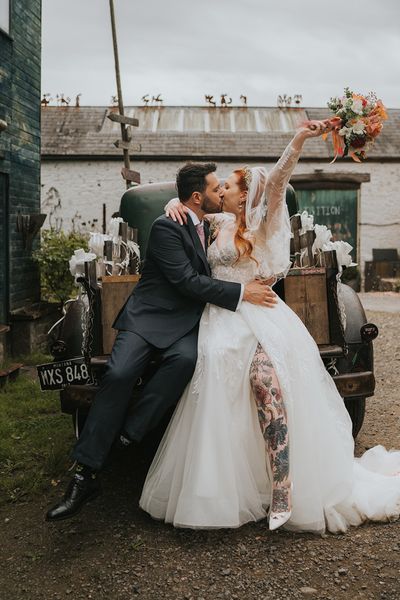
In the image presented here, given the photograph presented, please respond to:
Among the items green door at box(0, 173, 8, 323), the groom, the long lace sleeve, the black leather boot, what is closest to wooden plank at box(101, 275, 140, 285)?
the groom

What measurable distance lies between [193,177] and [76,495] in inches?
80.4

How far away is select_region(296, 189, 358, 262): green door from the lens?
58.6 ft

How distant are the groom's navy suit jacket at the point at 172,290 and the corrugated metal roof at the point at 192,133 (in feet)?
48.8

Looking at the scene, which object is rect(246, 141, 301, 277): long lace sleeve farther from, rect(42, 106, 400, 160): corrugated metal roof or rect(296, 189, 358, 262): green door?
rect(42, 106, 400, 160): corrugated metal roof

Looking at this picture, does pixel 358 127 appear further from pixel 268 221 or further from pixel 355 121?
pixel 268 221

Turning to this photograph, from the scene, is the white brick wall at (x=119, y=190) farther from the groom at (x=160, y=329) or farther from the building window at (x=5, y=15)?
the groom at (x=160, y=329)

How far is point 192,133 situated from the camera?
19.7 m

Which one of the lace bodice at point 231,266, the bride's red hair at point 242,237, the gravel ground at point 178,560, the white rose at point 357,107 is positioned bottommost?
the gravel ground at point 178,560

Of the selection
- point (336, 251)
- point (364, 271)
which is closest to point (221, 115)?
point (364, 271)

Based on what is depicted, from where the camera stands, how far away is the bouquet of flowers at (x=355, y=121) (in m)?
3.42

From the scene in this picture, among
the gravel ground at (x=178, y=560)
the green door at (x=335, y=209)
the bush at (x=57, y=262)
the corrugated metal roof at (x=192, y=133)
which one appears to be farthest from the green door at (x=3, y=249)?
the green door at (x=335, y=209)

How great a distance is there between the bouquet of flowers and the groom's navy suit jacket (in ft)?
3.37

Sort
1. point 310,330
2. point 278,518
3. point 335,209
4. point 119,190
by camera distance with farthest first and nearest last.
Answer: point 119,190 → point 335,209 → point 310,330 → point 278,518

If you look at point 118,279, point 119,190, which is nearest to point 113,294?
point 118,279
